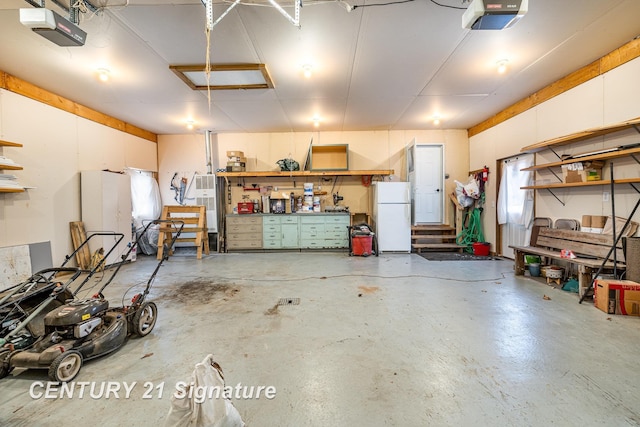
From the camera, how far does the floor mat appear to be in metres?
5.43

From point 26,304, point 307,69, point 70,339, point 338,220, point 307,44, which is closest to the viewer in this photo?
point 70,339

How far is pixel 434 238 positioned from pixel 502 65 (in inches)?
160

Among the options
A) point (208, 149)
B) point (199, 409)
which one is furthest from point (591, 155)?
point (208, 149)

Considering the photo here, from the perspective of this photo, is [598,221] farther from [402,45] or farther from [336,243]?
[336,243]

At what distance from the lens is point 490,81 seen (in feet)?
13.5

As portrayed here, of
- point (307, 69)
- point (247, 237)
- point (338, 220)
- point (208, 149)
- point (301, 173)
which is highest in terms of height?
point (307, 69)

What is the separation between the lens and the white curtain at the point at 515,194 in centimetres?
472

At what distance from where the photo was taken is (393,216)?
6125 millimetres

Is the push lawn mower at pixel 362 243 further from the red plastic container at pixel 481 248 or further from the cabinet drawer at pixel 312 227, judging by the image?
the red plastic container at pixel 481 248

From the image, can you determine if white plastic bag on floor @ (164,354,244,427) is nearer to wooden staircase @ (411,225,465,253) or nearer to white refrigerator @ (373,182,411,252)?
white refrigerator @ (373,182,411,252)

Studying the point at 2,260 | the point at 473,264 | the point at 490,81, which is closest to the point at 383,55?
the point at 490,81

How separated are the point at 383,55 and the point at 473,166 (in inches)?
179

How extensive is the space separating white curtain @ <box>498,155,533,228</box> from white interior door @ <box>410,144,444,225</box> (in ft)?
4.42

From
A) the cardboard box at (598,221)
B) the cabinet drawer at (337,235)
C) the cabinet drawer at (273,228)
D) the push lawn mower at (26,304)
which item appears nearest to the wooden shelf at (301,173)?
the cabinet drawer at (273,228)
